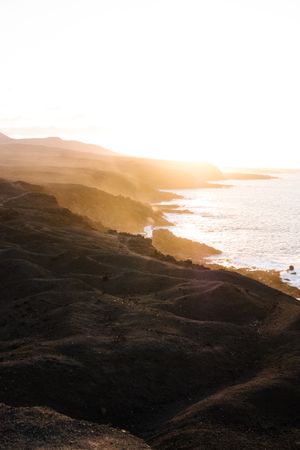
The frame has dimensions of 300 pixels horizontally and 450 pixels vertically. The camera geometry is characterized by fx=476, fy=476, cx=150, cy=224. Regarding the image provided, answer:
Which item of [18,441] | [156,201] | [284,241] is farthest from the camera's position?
[156,201]

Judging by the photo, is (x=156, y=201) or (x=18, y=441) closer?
(x=18, y=441)

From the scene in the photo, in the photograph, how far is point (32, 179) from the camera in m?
128

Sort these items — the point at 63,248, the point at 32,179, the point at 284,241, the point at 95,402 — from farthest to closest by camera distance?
1. the point at 32,179
2. the point at 284,241
3. the point at 63,248
4. the point at 95,402

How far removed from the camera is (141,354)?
2653 centimetres

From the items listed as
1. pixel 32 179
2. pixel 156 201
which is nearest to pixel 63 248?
pixel 32 179

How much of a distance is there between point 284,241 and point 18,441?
80004 mm

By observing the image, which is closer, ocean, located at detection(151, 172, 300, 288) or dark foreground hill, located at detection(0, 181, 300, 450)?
dark foreground hill, located at detection(0, 181, 300, 450)

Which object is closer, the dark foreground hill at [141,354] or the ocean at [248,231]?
the dark foreground hill at [141,354]

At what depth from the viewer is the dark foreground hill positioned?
1944 cm

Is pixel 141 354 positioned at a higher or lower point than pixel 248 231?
higher

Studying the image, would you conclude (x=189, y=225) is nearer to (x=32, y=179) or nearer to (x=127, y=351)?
(x=32, y=179)

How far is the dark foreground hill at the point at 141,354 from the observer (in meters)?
19.4

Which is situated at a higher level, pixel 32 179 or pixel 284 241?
pixel 32 179

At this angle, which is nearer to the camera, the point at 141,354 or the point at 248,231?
the point at 141,354
